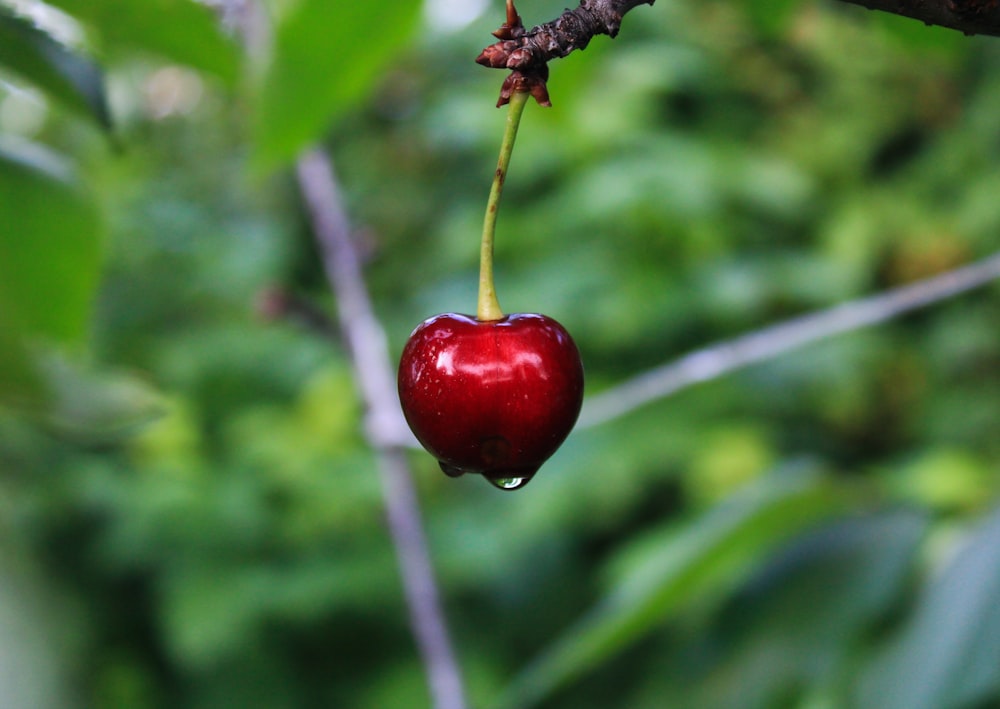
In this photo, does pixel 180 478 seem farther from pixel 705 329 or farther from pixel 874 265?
pixel 874 265

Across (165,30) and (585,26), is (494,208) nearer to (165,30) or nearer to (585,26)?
(585,26)

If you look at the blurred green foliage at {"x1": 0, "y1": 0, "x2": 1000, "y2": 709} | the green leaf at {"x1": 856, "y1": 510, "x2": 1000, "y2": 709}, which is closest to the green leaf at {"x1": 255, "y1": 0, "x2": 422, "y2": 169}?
the green leaf at {"x1": 856, "y1": 510, "x2": 1000, "y2": 709}

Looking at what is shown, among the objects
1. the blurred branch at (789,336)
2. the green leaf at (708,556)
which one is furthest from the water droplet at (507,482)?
the blurred branch at (789,336)

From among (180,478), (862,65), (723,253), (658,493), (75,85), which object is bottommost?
(75,85)

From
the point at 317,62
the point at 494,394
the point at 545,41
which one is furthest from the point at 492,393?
the point at 317,62

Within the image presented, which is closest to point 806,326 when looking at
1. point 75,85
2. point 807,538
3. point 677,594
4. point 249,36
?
point 807,538

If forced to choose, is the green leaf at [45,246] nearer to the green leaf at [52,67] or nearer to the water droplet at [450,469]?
the green leaf at [52,67]
